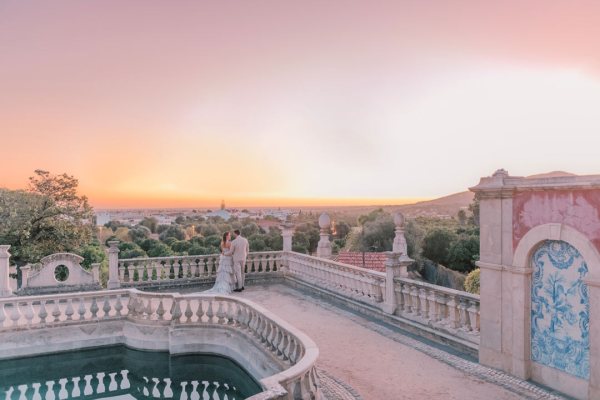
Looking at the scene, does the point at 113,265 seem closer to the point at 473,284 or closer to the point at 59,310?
the point at 59,310

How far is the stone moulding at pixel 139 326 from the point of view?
9164 millimetres

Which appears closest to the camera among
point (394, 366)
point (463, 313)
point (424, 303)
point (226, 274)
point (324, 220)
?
point (394, 366)

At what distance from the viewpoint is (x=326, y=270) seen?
1345 cm

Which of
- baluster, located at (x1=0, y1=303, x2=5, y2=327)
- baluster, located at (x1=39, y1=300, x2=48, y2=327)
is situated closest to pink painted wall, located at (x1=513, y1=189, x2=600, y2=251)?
baluster, located at (x1=39, y1=300, x2=48, y2=327)

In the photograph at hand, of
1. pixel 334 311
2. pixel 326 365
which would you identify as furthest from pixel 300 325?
pixel 326 365

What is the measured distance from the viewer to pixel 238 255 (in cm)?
1432

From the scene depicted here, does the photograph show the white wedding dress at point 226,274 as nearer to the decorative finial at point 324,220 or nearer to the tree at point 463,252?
the decorative finial at point 324,220

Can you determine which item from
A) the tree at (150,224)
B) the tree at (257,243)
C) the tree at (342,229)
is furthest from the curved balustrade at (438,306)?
the tree at (150,224)

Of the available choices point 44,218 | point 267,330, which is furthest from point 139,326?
point 44,218

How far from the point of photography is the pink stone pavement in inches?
269

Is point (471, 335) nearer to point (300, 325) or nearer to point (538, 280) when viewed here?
point (538, 280)

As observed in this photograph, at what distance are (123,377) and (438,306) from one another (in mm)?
6775

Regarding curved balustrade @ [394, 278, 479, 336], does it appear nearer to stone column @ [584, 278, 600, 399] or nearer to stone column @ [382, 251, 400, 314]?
stone column @ [382, 251, 400, 314]

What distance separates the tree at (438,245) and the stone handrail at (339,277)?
98.4ft
